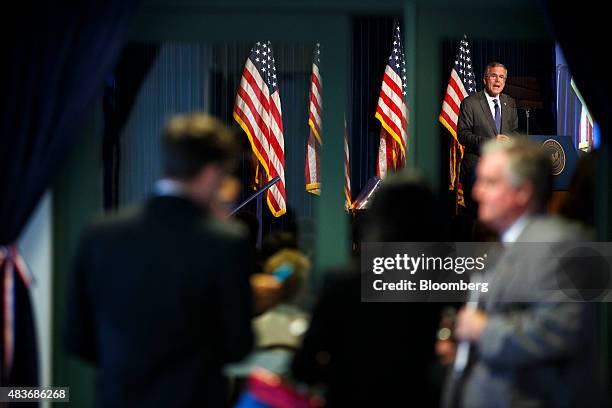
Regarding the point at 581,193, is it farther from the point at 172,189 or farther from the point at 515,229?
the point at 172,189

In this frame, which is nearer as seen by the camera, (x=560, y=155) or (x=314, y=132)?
(x=314, y=132)

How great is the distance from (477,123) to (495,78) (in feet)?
1.07

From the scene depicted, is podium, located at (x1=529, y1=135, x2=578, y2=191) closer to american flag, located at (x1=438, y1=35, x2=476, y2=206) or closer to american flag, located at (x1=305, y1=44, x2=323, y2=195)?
american flag, located at (x1=438, y1=35, x2=476, y2=206)

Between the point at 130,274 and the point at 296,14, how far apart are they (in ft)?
5.50

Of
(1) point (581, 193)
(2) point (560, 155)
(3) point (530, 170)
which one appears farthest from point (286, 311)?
(2) point (560, 155)

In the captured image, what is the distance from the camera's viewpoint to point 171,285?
2.43 metres

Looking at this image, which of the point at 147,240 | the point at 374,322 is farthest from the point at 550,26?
the point at 147,240

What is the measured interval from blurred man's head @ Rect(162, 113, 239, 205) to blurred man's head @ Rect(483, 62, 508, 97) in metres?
3.46

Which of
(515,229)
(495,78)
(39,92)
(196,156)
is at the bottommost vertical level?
(515,229)

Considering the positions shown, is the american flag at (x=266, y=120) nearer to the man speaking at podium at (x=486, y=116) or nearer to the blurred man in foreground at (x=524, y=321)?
the man speaking at podium at (x=486, y=116)

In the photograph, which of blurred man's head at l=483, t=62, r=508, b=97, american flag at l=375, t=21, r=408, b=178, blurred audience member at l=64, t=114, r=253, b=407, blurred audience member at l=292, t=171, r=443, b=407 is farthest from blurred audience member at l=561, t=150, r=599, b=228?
american flag at l=375, t=21, r=408, b=178

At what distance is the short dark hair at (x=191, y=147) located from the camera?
2459mm

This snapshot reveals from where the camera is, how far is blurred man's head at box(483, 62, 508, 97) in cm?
559

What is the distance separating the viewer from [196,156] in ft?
8.09
